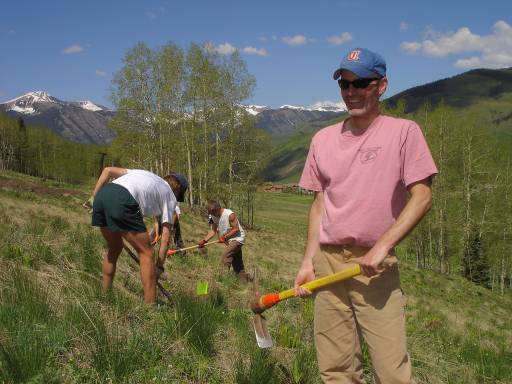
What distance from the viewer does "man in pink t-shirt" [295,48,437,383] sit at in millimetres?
2447

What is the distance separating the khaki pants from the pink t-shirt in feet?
0.50

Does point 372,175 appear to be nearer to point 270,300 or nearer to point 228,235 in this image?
point 270,300

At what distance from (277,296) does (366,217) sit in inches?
35.2

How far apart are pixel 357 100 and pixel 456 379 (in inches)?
127

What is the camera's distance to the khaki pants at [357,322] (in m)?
2.56

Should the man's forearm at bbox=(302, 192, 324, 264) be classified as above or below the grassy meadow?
above

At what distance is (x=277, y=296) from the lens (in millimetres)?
3062

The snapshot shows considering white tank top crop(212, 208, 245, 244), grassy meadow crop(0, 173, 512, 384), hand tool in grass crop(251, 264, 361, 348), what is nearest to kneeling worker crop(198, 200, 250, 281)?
white tank top crop(212, 208, 245, 244)

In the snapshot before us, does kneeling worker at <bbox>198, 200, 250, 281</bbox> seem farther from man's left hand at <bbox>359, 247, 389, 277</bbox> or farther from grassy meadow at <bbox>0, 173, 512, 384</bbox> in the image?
man's left hand at <bbox>359, 247, 389, 277</bbox>

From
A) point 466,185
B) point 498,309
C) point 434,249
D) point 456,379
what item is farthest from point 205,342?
point 434,249

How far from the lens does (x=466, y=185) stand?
33781 millimetres

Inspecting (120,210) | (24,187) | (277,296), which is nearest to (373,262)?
(277,296)

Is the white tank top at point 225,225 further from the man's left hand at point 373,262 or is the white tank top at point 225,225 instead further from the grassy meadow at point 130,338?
the man's left hand at point 373,262

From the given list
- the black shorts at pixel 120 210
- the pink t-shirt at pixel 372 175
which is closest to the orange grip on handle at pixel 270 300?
the pink t-shirt at pixel 372 175
